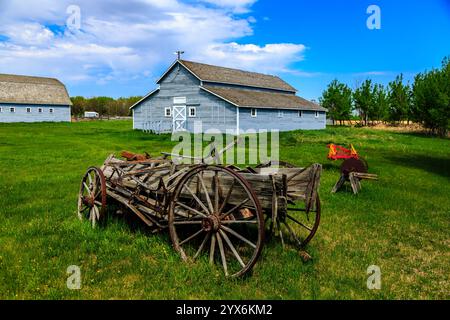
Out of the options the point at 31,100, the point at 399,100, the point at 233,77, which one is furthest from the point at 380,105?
the point at 31,100

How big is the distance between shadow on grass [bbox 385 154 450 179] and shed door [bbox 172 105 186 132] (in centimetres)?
2035

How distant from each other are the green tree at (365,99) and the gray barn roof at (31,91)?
47.9 metres

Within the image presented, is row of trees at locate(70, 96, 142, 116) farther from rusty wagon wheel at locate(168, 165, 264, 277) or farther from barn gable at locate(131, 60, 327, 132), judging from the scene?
rusty wagon wheel at locate(168, 165, 264, 277)

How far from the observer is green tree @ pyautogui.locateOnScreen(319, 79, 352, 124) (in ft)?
190

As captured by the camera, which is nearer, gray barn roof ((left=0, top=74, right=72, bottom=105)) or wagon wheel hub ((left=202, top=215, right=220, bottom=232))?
wagon wheel hub ((left=202, top=215, right=220, bottom=232))

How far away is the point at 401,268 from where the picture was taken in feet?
18.0

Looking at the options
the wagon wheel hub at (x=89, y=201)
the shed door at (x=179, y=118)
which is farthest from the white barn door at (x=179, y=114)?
the wagon wheel hub at (x=89, y=201)

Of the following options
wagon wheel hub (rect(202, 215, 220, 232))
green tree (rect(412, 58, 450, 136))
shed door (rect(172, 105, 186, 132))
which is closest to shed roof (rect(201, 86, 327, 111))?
shed door (rect(172, 105, 186, 132))

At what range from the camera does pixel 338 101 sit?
58094 millimetres

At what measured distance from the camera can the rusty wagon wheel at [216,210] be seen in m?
4.78

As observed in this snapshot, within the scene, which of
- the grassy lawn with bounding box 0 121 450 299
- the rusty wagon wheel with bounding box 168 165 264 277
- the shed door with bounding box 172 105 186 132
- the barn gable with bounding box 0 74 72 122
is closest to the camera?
the grassy lawn with bounding box 0 121 450 299

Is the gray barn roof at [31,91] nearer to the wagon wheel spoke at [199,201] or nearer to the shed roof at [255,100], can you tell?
the shed roof at [255,100]

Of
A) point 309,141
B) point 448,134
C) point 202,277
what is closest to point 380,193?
point 202,277
